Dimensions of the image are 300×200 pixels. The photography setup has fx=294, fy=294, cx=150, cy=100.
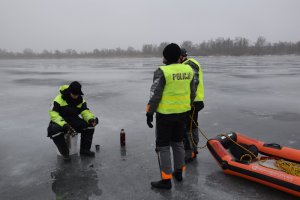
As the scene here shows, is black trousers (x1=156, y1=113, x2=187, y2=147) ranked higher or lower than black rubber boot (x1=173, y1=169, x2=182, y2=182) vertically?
higher

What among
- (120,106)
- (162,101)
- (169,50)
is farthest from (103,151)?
(120,106)

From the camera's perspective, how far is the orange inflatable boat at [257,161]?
3717 millimetres

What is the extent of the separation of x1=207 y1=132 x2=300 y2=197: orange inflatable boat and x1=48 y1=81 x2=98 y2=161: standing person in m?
2.15

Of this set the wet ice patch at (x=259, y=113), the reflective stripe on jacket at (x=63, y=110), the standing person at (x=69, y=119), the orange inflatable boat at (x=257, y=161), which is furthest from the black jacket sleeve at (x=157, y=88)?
the wet ice patch at (x=259, y=113)

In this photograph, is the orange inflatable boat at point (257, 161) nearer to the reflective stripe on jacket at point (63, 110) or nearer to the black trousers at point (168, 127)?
the black trousers at point (168, 127)

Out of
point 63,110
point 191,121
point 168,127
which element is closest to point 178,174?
point 168,127

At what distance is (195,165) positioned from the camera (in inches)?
191

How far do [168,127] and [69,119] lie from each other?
2018 millimetres

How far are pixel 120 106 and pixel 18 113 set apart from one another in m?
3.03

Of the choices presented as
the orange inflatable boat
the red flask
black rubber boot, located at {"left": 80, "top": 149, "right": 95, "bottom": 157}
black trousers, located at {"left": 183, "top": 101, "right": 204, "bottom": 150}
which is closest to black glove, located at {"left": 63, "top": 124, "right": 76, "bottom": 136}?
black rubber boot, located at {"left": 80, "top": 149, "right": 95, "bottom": 157}

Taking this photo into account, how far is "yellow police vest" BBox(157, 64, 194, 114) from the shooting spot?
3.78 m

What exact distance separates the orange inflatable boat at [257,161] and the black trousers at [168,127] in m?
0.88

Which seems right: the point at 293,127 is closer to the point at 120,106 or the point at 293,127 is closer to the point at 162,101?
the point at 162,101

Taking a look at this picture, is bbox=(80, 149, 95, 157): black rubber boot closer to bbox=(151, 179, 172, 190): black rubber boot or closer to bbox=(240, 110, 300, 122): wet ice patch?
bbox=(151, 179, 172, 190): black rubber boot
